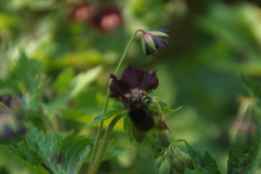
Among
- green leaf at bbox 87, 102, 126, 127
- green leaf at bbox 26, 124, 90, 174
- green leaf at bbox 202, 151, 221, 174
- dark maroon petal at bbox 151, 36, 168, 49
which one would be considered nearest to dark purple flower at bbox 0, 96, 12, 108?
green leaf at bbox 26, 124, 90, 174

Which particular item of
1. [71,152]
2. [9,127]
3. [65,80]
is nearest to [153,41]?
[71,152]

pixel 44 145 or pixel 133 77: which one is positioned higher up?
pixel 133 77

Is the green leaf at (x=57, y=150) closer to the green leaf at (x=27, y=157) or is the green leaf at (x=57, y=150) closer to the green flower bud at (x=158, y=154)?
the green leaf at (x=27, y=157)

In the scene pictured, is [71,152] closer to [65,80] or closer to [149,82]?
[149,82]

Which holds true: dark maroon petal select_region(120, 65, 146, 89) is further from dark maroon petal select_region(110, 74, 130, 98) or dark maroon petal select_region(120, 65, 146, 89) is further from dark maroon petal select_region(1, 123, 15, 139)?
dark maroon petal select_region(1, 123, 15, 139)

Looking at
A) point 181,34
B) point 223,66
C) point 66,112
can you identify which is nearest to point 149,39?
point 66,112

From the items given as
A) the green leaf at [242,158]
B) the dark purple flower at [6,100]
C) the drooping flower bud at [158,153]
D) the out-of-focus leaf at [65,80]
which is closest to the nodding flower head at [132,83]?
the drooping flower bud at [158,153]

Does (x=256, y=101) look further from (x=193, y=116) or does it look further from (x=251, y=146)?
(x=193, y=116)

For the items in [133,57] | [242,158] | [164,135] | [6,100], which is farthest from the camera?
[133,57]
